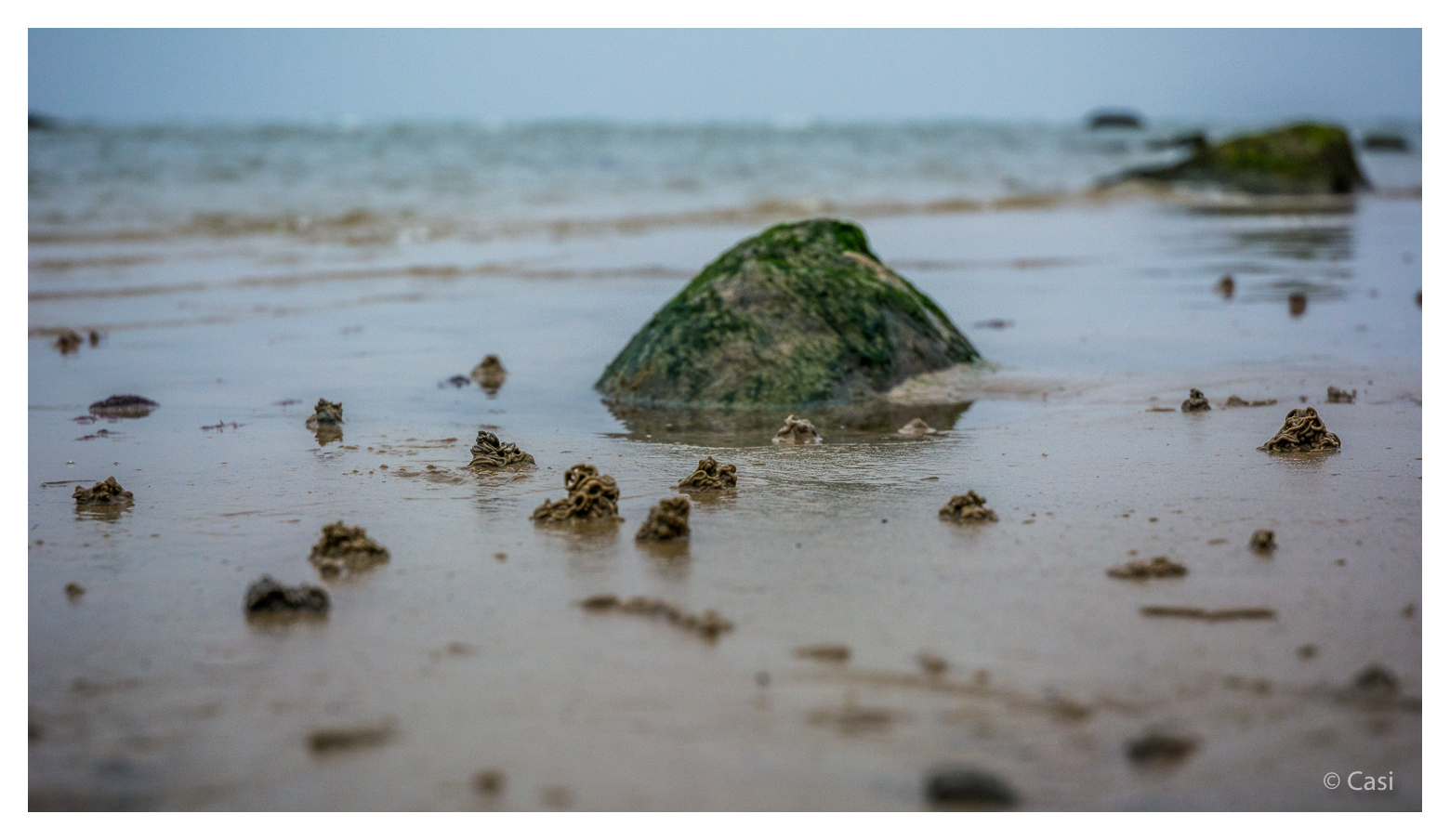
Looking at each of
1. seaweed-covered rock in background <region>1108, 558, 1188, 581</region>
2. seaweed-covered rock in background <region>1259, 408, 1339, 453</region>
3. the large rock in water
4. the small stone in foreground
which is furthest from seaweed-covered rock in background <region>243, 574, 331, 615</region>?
seaweed-covered rock in background <region>1259, 408, 1339, 453</region>

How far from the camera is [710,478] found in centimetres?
434

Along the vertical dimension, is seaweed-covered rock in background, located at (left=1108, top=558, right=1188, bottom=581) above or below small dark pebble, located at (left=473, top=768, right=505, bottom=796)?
above

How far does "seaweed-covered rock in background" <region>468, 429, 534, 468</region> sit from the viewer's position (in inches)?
186

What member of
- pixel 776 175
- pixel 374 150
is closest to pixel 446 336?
pixel 776 175

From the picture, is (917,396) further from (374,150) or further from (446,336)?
(374,150)

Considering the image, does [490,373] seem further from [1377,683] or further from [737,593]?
[1377,683]

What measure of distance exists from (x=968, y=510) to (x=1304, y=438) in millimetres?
1677

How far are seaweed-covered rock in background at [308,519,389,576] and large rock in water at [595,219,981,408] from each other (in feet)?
8.93

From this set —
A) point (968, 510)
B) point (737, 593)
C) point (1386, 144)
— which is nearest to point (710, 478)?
point (968, 510)

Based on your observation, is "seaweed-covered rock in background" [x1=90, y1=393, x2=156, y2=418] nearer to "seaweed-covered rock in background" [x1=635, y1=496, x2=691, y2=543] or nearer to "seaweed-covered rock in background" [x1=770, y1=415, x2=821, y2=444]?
"seaweed-covered rock in background" [x1=770, y1=415, x2=821, y2=444]

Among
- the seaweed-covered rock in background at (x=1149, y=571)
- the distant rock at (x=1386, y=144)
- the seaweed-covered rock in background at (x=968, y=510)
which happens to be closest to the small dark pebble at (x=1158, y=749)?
the seaweed-covered rock in background at (x=1149, y=571)

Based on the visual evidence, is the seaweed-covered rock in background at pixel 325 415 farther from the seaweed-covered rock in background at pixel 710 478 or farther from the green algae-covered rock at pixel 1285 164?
the green algae-covered rock at pixel 1285 164

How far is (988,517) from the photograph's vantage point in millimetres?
3920

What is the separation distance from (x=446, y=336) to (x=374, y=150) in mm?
37636
